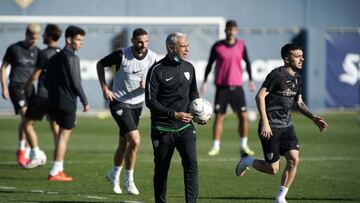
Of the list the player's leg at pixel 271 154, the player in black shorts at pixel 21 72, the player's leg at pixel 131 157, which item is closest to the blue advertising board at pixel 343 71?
the player in black shorts at pixel 21 72

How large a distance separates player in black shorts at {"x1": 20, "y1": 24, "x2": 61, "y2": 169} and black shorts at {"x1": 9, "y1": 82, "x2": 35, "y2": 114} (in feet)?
1.32

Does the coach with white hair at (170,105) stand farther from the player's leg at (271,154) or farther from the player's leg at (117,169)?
the player's leg at (117,169)

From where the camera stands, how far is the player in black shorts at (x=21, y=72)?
1742 centimetres

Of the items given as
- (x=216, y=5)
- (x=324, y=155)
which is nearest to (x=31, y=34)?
(x=324, y=155)

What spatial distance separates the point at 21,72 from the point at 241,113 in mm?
4636

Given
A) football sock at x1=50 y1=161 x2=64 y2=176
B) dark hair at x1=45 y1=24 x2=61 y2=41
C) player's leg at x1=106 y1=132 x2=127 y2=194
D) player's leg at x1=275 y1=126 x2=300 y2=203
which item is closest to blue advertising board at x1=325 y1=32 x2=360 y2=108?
dark hair at x1=45 y1=24 x2=61 y2=41

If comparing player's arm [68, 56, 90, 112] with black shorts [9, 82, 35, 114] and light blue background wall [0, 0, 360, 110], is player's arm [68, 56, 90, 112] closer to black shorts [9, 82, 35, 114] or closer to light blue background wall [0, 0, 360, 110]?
black shorts [9, 82, 35, 114]

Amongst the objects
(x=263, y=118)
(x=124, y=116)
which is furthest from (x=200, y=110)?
(x=124, y=116)

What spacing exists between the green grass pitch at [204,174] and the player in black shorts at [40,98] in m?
0.28

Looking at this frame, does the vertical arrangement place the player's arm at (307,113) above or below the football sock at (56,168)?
above

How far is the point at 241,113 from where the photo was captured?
1928cm

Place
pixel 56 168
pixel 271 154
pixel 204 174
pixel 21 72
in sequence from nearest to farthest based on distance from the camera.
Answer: pixel 271 154 → pixel 56 168 → pixel 204 174 → pixel 21 72

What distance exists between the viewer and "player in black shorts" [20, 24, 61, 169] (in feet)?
53.3

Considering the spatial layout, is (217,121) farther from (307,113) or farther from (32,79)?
(307,113)
